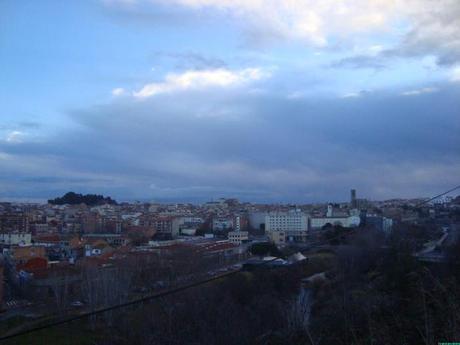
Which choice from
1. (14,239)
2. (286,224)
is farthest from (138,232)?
(286,224)

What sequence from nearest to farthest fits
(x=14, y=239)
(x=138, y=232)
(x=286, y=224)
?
(x=14, y=239)
(x=138, y=232)
(x=286, y=224)

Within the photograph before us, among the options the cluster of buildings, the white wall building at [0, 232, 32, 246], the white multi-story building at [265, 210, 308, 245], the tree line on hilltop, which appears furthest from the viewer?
the tree line on hilltop

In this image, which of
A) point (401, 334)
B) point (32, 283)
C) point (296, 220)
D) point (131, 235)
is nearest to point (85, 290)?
point (32, 283)

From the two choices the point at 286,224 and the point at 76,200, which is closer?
the point at 286,224

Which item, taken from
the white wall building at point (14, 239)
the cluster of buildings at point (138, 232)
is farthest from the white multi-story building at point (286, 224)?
the white wall building at point (14, 239)

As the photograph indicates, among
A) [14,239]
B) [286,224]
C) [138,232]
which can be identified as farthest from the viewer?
[286,224]

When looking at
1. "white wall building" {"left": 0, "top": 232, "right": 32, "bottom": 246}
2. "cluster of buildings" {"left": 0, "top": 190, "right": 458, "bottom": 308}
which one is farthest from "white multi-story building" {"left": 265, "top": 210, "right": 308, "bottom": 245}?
"white wall building" {"left": 0, "top": 232, "right": 32, "bottom": 246}

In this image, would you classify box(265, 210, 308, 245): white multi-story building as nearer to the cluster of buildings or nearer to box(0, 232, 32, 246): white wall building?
the cluster of buildings

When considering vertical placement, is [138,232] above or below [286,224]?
below

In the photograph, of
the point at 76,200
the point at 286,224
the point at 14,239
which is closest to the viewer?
the point at 14,239

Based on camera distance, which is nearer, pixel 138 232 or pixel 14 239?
pixel 14 239

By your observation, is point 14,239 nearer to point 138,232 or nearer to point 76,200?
point 138,232

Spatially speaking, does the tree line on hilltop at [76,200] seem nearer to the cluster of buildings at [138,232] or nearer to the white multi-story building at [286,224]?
the cluster of buildings at [138,232]

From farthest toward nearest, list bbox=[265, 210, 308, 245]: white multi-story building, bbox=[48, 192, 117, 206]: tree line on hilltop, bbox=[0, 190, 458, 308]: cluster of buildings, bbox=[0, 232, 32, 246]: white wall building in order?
bbox=[48, 192, 117, 206]: tree line on hilltop, bbox=[265, 210, 308, 245]: white multi-story building, bbox=[0, 232, 32, 246]: white wall building, bbox=[0, 190, 458, 308]: cluster of buildings
